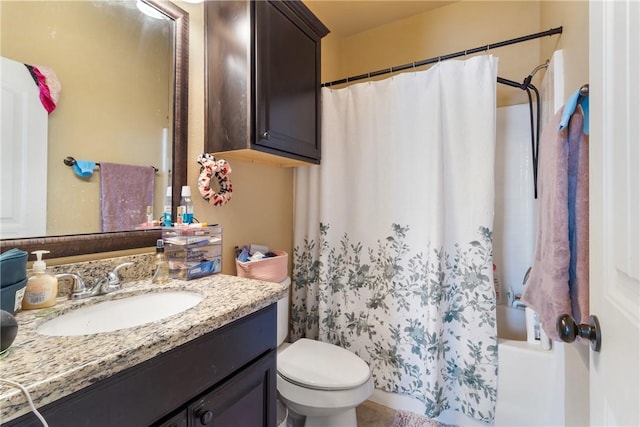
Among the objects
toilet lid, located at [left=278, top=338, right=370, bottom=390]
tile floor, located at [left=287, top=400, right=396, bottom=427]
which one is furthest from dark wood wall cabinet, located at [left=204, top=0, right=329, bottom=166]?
tile floor, located at [left=287, top=400, right=396, bottom=427]

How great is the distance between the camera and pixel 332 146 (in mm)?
1743

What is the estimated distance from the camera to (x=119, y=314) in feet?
2.81

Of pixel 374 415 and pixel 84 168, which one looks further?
pixel 374 415

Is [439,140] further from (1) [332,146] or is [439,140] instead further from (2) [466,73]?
(1) [332,146]

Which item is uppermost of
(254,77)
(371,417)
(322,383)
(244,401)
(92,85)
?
(254,77)

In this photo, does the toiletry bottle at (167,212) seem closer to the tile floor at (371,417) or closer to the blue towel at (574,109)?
the tile floor at (371,417)

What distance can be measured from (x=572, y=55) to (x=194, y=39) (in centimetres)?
155

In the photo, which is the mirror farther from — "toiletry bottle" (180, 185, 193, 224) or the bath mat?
the bath mat

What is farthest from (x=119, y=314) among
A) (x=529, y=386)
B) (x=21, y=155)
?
(x=529, y=386)

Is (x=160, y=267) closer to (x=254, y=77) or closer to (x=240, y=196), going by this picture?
(x=240, y=196)

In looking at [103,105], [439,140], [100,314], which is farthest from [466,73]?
[100,314]

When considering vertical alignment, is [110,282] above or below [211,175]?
below

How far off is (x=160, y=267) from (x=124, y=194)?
0.98 feet
